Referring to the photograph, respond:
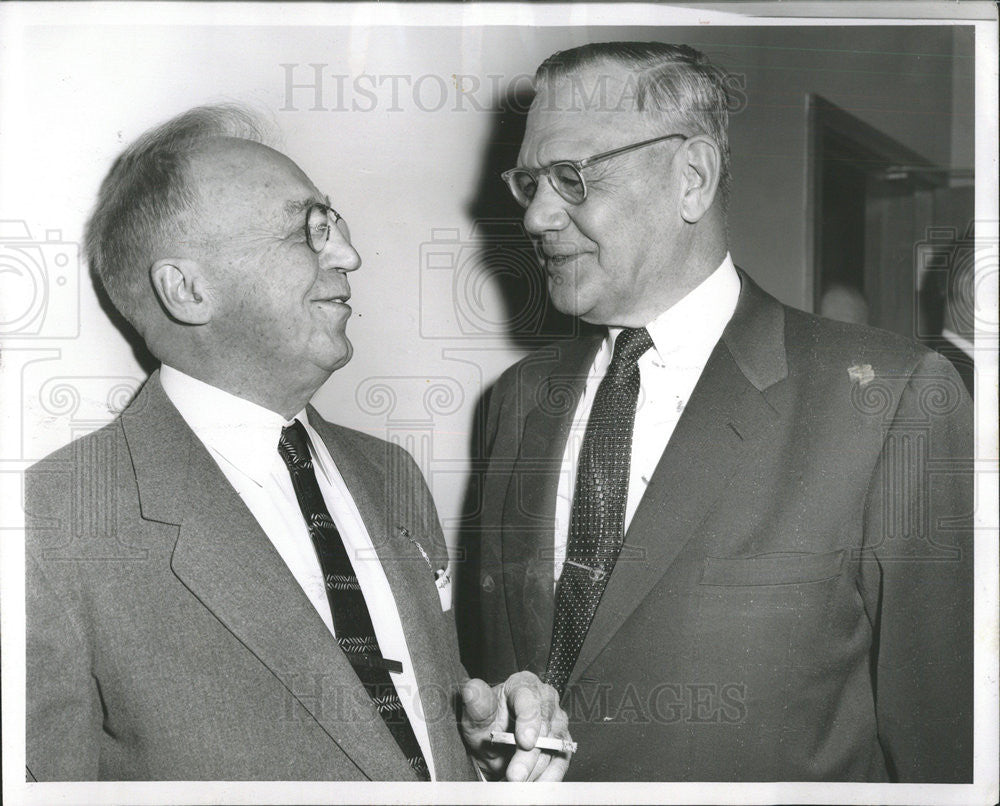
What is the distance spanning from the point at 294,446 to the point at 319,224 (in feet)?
1.16

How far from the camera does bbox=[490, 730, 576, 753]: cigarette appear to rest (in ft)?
4.41

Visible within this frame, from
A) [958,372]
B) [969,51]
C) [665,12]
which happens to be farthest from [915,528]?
[665,12]

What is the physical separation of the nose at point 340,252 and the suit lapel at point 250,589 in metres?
0.35

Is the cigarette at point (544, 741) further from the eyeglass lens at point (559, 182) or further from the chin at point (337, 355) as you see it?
the eyeglass lens at point (559, 182)

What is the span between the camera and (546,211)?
4.81 feet

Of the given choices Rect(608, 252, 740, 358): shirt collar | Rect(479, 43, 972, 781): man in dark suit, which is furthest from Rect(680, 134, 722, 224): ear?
Rect(608, 252, 740, 358): shirt collar

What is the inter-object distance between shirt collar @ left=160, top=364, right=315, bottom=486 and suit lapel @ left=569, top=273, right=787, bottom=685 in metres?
0.57

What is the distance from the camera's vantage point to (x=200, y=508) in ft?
4.44

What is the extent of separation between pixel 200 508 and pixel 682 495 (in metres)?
0.72

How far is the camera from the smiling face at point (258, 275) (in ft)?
4.63

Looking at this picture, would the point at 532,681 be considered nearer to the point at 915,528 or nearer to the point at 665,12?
the point at 915,528

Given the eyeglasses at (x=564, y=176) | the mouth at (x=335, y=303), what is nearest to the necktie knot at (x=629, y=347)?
the eyeglasses at (x=564, y=176)

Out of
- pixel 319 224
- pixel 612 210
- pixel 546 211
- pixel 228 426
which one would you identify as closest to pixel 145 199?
pixel 319 224

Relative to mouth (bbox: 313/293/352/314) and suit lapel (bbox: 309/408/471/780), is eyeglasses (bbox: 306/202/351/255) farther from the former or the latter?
suit lapel (bbox: 309/408/471/780)
